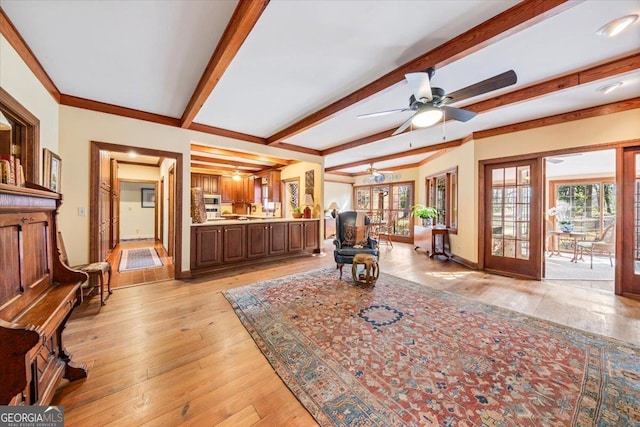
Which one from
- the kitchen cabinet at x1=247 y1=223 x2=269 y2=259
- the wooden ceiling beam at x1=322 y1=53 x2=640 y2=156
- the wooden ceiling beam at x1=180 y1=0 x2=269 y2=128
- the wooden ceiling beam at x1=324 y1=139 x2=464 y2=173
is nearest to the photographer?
the wooden ceiling beam at x1=180 y1=0 x2=269 y2=128

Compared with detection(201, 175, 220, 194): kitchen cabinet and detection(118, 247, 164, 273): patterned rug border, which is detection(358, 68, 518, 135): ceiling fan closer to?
detection(118, 247, 164, 273): patterned rug border

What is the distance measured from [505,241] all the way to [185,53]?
5.51 metres

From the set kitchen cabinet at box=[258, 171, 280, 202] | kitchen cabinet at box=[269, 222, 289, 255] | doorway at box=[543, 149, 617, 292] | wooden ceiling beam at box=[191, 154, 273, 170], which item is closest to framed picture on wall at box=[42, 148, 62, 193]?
wooden ceiling beam at box=[191, 154, 273, 170]

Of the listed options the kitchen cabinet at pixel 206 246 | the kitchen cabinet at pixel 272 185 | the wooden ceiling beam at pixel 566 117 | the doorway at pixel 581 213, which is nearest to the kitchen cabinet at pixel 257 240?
the kitchen cabinet at pixel 206 246

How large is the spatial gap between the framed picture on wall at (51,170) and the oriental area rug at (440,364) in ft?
7.85

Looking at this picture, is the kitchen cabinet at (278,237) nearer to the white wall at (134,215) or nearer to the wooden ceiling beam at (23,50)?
the wooden ceiling beam at (23,50)

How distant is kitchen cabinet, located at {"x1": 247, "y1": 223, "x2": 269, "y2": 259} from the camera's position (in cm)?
486

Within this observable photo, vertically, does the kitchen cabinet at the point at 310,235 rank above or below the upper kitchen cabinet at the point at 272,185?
below

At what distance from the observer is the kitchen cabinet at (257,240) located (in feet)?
15.9

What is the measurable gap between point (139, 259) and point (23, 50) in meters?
4.18

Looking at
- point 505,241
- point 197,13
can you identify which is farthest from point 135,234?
point 505,241

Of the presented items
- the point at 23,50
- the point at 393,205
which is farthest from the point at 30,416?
the point at 393,205

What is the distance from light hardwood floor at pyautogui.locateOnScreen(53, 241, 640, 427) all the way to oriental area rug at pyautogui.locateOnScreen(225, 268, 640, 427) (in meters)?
0.20

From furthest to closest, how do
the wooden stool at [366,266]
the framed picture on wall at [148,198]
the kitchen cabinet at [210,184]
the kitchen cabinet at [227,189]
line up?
the framed picture on wall at [148,198], the kitchen cabinet at [227,189], the kitchen cabinet at [210,184], the wooden stool at [366,266]
